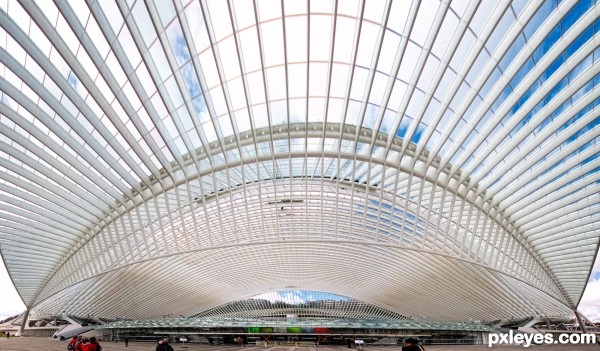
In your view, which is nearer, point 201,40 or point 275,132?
point 201,40

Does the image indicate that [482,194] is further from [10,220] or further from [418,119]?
[10,220]

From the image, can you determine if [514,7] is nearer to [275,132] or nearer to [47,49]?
[275,132]

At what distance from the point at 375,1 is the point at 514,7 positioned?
15.7 feet

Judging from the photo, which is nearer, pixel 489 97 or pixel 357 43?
pixel 357 43

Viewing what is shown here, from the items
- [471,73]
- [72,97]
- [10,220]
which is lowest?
[10,220]

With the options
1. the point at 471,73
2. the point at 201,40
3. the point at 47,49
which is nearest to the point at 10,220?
the point at 47,49

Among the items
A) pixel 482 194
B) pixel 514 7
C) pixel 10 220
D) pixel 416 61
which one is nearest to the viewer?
pixel 514 7

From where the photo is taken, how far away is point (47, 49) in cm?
1522

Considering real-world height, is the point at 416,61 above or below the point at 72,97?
above

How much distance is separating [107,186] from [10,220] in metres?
12.0

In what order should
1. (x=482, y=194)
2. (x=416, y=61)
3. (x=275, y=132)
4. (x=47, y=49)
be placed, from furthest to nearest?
(x=482, y=194)
(x=275, y=132)
(x=416, y=61)
(x=47, y=49)

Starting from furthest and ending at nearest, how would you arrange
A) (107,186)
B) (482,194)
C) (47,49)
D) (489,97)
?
(482,194)
(107,186)
(489,97)
(47,49)

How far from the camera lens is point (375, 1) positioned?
14.0 metres

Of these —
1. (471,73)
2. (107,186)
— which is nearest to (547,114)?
(471,73)
